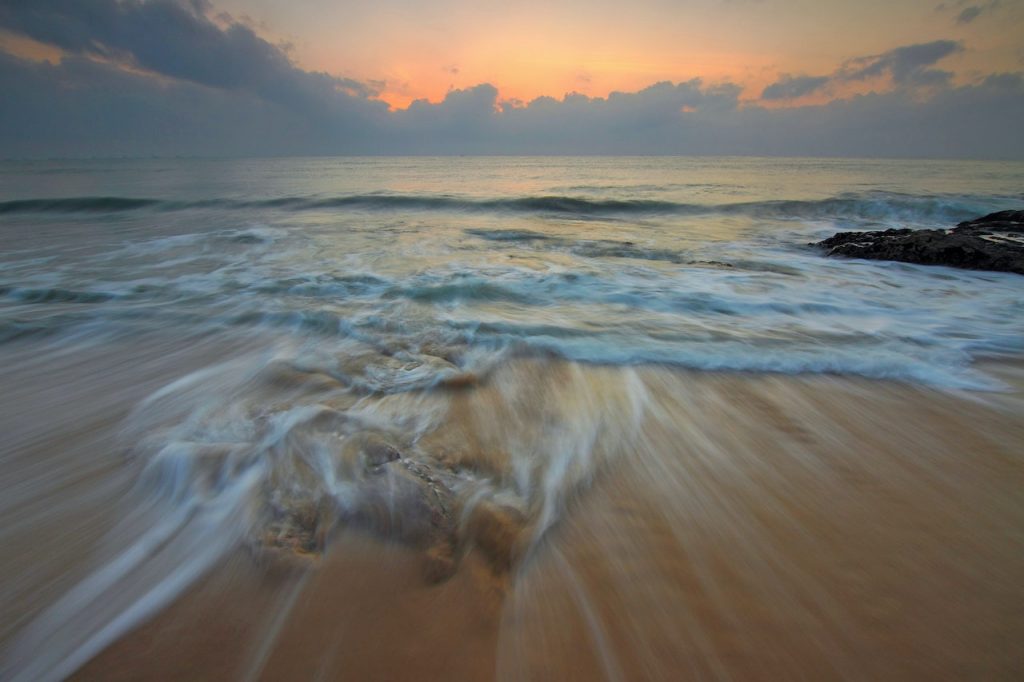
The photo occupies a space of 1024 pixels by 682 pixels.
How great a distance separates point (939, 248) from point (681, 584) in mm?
9018

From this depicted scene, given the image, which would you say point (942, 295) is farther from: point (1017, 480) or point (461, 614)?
point (461, 614)

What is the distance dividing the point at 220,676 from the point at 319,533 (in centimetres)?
56

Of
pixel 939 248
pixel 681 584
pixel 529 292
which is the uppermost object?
pixel 939 248

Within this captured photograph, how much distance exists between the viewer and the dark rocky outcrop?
6895 millimetres

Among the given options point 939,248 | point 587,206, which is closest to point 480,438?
point 939,248

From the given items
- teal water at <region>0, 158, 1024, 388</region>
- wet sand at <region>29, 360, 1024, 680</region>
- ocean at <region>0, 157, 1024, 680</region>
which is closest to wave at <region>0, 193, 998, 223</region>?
teal water at <region>0, 158, 1024, 388</region>

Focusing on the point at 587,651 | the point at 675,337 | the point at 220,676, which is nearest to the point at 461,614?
the point at 587,651

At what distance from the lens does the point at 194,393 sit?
3.08 meters

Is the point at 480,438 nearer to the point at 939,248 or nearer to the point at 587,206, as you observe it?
the point at 939,248

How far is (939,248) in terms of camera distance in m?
7.36

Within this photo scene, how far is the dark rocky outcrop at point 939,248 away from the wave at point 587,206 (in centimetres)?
627

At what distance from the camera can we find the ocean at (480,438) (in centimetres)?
146

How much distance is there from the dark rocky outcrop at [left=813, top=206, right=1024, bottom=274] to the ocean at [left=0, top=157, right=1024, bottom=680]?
51cm

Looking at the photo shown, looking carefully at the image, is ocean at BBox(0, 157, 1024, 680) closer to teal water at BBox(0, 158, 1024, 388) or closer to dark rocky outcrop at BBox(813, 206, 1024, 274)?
teal water at BBox(0, 158, 1024, 388)
